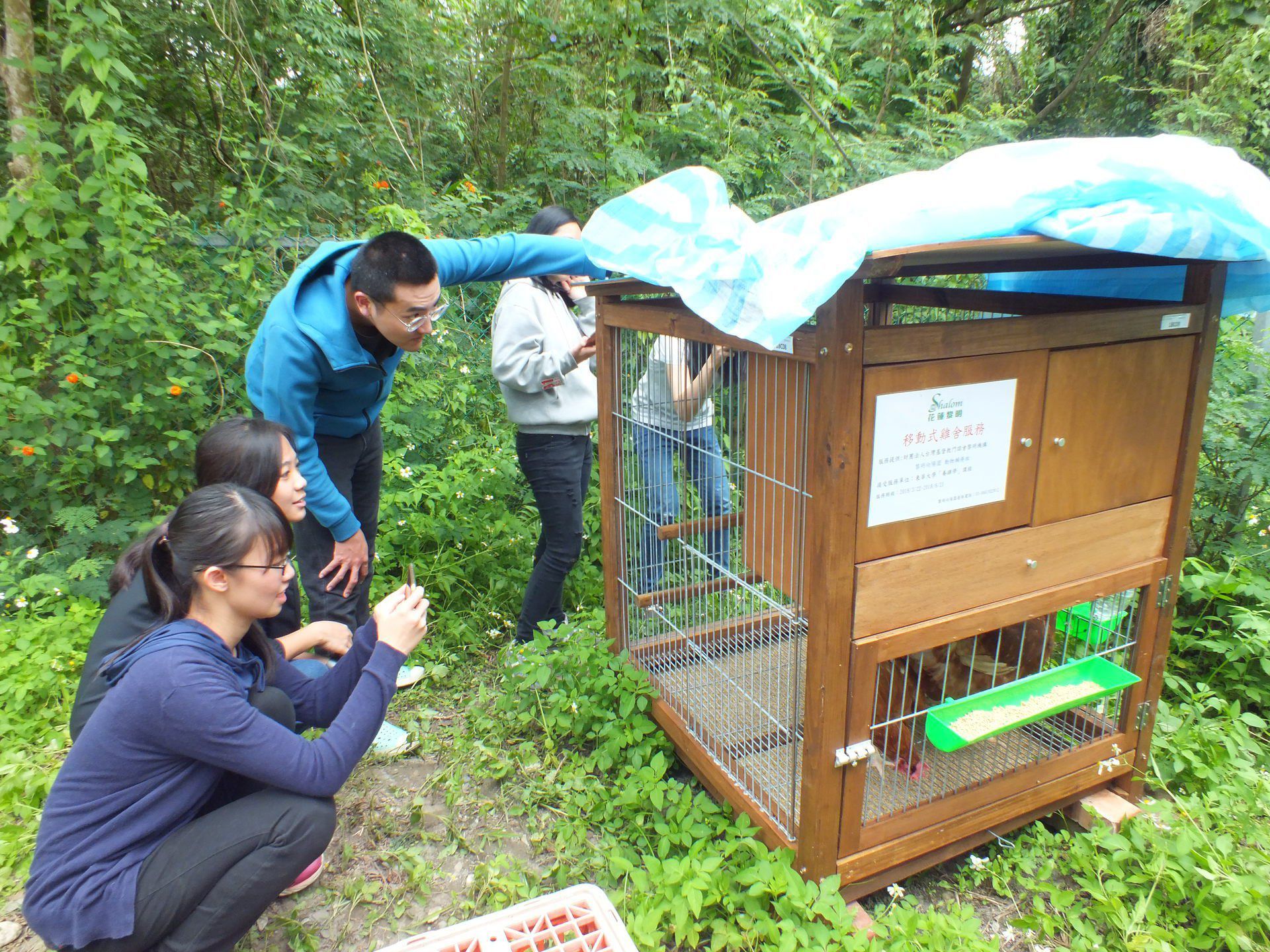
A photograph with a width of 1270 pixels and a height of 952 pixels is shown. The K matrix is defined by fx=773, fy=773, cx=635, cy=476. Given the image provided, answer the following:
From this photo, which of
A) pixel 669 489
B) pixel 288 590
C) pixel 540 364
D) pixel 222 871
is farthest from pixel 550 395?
pixel 222 871

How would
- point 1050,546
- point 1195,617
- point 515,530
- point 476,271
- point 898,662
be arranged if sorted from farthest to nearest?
1. point 515,530
2. point 1195,617
3. point 476,271
4. point 898,662
5. point 1050,546

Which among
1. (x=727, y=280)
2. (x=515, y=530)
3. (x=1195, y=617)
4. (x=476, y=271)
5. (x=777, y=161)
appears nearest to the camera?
(x=727, y=280)

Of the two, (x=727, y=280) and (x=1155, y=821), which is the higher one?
(x=727, y=280)

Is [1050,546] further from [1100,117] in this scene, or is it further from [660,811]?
[1100,117]

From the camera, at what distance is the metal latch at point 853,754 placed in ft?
5.77

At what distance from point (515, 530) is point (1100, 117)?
8441mm

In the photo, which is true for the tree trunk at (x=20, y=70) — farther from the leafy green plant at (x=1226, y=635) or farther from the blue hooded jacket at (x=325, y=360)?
the leafy green plant at (x=1226, y=635)

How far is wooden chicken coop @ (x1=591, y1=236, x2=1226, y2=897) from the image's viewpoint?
5.34 ft

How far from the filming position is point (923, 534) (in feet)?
5.66

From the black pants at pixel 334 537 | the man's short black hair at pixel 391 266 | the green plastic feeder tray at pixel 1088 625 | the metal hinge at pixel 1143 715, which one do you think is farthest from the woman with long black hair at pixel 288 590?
the metal hinge at pixel 1143 715

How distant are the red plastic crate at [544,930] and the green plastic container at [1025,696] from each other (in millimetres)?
842

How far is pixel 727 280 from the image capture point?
153cm

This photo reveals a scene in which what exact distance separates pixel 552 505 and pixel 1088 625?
1.80 metres

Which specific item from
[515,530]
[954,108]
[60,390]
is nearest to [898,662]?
[515,530]
